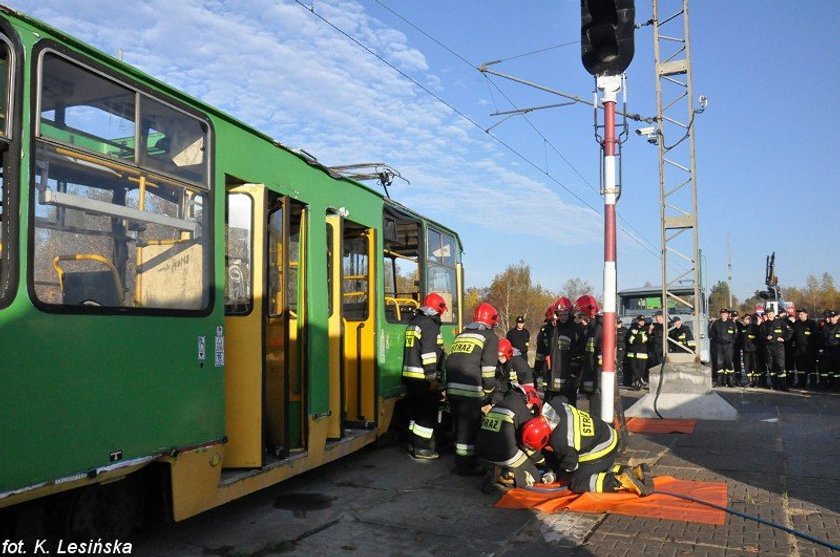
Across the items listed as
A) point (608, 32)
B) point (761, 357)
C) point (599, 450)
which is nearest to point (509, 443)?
point (599, 450)

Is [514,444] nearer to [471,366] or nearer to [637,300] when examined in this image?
[471,366]

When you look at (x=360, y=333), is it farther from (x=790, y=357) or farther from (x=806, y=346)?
(x=790, y=357)

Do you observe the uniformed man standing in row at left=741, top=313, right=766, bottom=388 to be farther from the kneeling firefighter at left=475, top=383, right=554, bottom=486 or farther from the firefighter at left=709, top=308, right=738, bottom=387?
the kneeling firefighter at left=475, top=383, right=554, bottom=486

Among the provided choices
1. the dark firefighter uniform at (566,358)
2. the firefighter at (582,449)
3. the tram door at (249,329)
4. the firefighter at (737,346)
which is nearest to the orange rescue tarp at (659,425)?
the dark firefighter uniform at (566,358)

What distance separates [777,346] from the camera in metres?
14.0

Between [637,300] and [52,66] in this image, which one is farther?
[637,300]

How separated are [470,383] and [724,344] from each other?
33.8 ft

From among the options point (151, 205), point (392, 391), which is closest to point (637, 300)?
point (392, 391)

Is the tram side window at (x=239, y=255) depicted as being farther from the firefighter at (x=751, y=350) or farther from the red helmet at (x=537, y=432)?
the firefighter at (x=751, y=350)

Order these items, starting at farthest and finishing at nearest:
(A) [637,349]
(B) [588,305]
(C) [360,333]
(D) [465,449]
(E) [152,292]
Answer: (A) [637,349], (B) [588,305], (C) [360,333], (D) [465,449], (E) [152,292]

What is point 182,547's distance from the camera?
4547 mm

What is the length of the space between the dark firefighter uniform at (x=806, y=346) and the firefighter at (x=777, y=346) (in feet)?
0.65

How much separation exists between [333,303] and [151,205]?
2626 millimetres

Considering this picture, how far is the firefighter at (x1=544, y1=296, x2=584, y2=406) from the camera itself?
351 inches
